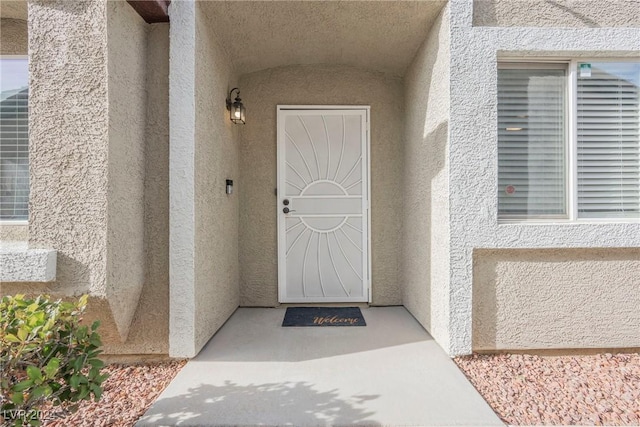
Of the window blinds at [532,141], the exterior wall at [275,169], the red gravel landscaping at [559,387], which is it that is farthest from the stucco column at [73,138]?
the window blinds at [532,141]

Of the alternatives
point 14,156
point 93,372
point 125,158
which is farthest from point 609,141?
point 14,156

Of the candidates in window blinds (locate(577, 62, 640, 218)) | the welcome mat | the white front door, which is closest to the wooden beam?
the white front door

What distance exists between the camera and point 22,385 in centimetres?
229

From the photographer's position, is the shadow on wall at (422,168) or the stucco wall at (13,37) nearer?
the stucco wall at (13,37)

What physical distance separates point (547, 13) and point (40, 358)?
6.32 m

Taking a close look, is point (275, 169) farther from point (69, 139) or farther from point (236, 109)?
point (69, 139)

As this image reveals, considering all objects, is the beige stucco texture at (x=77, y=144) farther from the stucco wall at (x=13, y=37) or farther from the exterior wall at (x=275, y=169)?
the exterior wall at (x=275, y=169)

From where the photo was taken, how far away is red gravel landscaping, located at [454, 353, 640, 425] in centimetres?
306

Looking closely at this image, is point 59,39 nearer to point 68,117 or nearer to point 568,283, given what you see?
point 68,117

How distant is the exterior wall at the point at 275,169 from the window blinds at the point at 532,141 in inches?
80.4

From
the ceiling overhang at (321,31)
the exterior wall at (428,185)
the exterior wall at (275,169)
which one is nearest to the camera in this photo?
the exterior wall at (428,185)

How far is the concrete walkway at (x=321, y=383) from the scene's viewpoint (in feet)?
9.89

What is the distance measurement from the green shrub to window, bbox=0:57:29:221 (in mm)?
1997

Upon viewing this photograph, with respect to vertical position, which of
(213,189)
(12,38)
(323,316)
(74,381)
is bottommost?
(323,316)
